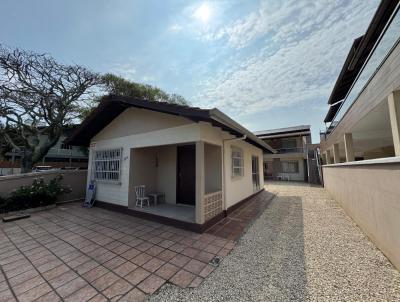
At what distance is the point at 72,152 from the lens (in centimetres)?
2059

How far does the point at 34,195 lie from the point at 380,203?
9.35 m

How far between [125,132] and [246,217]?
190 inches

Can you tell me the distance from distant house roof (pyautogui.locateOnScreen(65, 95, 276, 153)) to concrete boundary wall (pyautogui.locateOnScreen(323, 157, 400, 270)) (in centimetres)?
278

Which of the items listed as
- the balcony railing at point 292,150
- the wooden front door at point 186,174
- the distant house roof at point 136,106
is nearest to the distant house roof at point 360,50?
the distant house roof at point 136,106

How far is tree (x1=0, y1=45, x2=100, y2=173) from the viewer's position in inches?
379

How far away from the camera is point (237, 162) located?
635cm

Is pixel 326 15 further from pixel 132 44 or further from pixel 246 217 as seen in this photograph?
pixel 132 44

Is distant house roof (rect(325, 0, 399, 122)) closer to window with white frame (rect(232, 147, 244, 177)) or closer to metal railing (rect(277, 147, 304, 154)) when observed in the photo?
window with white frame (rect(232, 147, 244, 177))

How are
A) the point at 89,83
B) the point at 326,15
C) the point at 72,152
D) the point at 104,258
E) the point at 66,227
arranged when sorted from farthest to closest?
the point at 72,152
the point at 89,83
the point at 326,15
the point at 66,227
the point at 104,258

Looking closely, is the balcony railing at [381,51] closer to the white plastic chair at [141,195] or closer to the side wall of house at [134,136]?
the side wall of house at [134,136]

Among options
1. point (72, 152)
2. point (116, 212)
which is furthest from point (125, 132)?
point (72, 152)

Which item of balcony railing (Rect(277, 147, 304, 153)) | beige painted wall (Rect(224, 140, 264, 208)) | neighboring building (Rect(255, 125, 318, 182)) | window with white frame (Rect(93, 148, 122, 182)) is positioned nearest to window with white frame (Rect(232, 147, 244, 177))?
beige painted wall (Rect(224, 140, 264, 208))

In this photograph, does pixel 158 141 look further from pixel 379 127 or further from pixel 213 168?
pixel 379 127

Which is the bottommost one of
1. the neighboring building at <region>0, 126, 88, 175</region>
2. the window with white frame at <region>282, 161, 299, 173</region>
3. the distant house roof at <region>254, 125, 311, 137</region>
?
the window with white frame at <region>282, 161, 299, 173</region>
